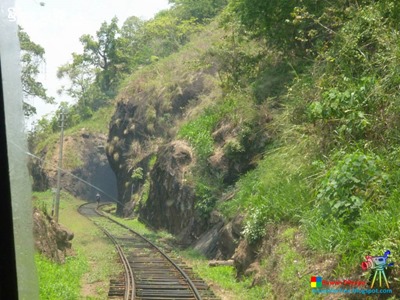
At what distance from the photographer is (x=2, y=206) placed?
4742mm

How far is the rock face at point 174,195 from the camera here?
74.0 feet

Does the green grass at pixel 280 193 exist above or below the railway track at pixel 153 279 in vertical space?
above

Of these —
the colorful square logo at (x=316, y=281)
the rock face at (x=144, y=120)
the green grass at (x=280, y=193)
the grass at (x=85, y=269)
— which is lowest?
the grass at (x=85, y=269)

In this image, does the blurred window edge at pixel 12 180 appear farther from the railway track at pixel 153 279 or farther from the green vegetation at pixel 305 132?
the railway track at pixel 153 279

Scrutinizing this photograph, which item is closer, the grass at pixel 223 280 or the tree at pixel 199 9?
the grass at pixel 223 280

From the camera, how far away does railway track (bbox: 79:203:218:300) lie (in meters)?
12.1

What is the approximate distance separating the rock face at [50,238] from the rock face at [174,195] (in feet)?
A: 17.4

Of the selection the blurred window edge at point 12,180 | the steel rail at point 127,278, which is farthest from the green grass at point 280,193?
the blurred window edge at point 12,180

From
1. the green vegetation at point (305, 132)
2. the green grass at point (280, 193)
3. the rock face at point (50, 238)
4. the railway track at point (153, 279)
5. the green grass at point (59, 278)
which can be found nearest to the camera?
the green vegetation at point (305, 132)

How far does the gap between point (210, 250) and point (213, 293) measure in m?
5.35

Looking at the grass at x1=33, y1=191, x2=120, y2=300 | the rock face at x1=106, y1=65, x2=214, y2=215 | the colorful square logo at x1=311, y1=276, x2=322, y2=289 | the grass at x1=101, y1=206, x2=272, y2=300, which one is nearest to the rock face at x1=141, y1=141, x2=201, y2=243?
the grass at x1=101, y1=206, x2=272, y2=300

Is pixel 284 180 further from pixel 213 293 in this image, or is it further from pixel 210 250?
pixel 210 250

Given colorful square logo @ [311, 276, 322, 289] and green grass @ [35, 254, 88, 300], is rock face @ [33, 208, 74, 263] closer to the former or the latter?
green grass @ [35, 254, 88, 300]

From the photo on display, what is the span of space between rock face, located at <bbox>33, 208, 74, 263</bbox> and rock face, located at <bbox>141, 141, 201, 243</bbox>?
530 centimetres
